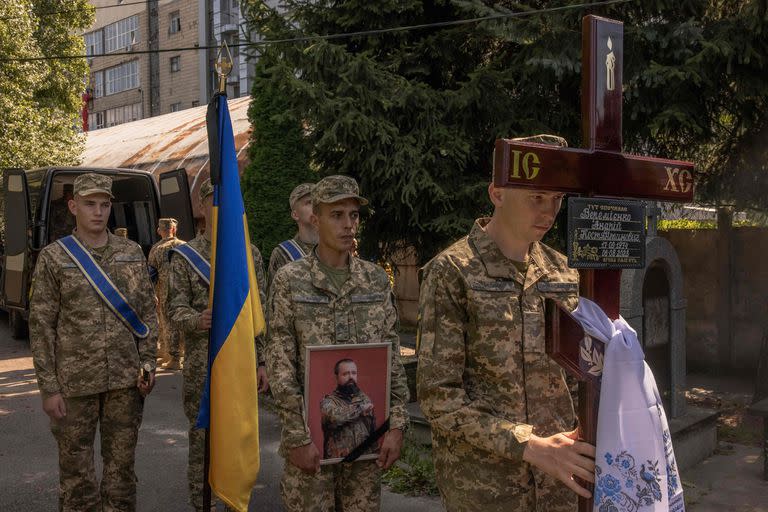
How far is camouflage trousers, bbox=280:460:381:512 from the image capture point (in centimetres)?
362

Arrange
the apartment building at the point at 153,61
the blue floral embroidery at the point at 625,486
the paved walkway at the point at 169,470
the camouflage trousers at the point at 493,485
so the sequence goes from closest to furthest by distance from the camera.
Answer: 1. the blue floral embroidery at the point at 625,486
2. the camouflage trousers at the point at 493,485
3. the paved walkway at the point at 169,470
4. the apartment building at the point at 153,61

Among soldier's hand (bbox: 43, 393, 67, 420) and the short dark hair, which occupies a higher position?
the short dark hair

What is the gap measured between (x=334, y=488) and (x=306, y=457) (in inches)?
11.8

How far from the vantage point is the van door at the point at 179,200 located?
36.6 ft

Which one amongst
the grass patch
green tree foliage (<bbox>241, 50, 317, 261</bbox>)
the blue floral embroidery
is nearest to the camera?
the blue floral embroidery

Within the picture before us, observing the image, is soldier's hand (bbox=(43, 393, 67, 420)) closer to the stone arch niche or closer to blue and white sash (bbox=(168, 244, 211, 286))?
blue and white sash (bbox=(168, 244, 211, 286))

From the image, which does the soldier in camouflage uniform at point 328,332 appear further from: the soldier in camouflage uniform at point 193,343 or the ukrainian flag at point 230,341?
the soldier in camouflage uniform at point 193,343

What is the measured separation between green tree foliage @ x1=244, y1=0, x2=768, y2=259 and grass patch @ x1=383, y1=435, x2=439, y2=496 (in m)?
2.35

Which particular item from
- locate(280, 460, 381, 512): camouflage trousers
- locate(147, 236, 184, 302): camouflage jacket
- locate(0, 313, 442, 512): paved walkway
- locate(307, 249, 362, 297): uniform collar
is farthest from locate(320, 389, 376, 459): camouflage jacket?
locate(147, 236, 184, 302): camouflage jacket

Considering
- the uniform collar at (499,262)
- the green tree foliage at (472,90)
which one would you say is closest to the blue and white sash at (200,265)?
the green tree foliage at (472,90)

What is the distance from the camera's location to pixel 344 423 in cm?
370

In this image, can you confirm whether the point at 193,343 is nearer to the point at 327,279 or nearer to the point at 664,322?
the point at 327,279

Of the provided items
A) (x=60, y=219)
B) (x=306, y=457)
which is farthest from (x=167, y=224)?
(x=306, y=457)

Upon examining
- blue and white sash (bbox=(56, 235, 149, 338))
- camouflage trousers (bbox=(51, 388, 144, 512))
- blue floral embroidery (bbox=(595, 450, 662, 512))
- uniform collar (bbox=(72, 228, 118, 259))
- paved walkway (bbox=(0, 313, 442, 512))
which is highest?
uniform collar (bbox=(72, 228, 118, 259))
